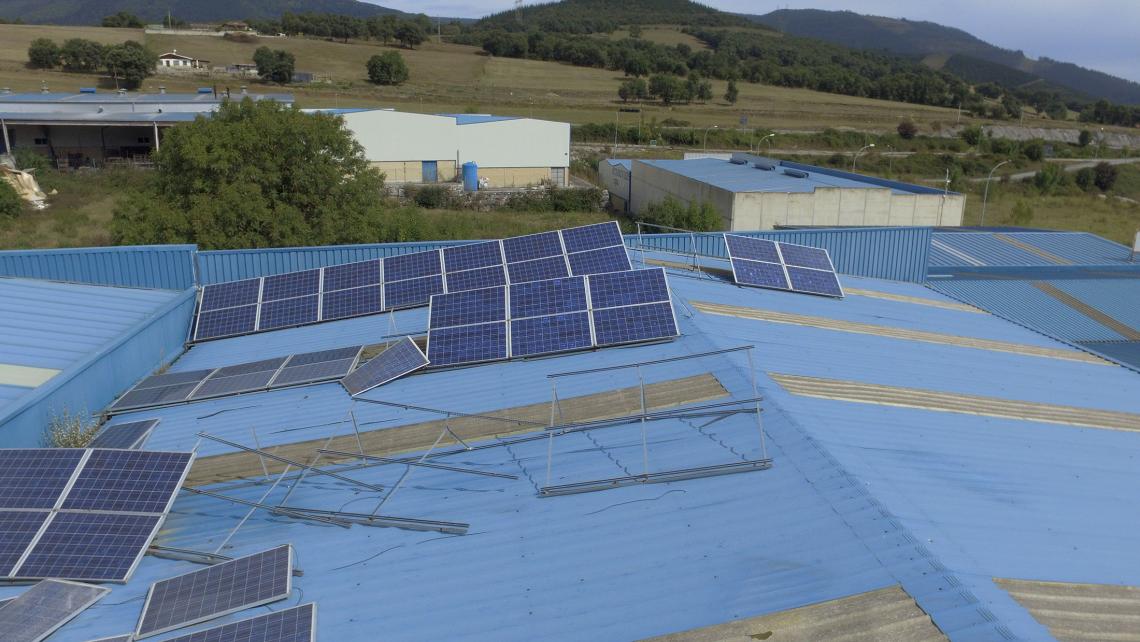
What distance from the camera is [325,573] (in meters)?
8.98

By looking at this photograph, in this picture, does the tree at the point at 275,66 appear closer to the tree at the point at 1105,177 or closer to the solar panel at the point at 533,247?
the tree at the point at 1105,177

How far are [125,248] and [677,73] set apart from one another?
Answer: 14926cm

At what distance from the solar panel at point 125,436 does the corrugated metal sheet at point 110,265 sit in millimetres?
9017

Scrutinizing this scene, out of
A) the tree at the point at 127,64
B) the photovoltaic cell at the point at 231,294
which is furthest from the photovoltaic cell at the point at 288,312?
the tree at the point at 127,64

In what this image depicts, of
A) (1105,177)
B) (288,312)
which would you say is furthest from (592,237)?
(1105,177)

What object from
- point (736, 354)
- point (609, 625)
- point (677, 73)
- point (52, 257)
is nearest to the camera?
point (609, 625)

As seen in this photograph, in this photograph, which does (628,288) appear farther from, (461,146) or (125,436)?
(461,146)

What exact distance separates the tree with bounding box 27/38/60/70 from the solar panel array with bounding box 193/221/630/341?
365 feet

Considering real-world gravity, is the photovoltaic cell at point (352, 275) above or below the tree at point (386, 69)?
below

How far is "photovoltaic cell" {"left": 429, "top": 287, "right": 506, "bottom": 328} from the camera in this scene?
620 inches

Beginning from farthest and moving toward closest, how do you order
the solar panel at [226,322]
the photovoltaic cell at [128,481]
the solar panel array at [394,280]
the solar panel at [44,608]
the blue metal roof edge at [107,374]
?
the solar panel at [226,322] → the solar panel array at [394,280] → the blue metal roof edge at [107,374] → the photovoltaic cell at [128,481] → the solar panel at [44,608]

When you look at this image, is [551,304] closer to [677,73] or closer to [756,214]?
[756,214]

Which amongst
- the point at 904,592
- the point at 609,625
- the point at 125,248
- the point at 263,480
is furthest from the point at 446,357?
the point at 125,248

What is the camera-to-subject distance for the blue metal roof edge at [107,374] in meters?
12.7
